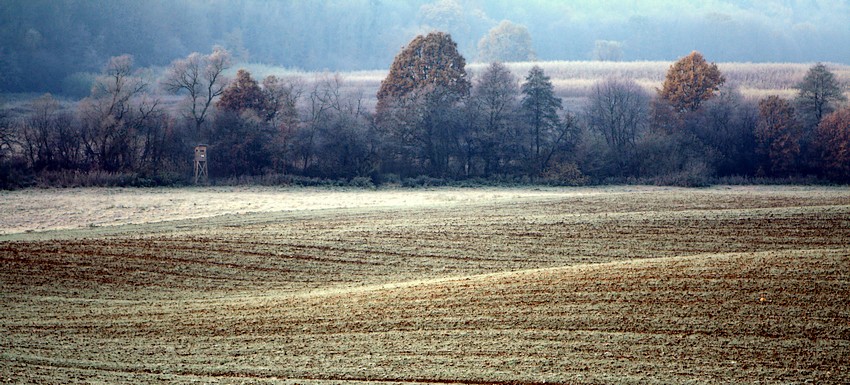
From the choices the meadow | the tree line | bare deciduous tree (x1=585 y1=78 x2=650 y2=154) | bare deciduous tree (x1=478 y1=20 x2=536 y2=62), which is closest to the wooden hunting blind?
the tree line

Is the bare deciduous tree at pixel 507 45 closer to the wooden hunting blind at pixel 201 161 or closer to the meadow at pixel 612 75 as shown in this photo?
the meadow at pixel 612 75

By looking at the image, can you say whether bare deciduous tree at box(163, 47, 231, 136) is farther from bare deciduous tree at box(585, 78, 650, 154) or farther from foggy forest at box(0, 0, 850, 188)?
bare deciduous tree at box(585, 78, 650, 154)

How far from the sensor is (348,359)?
524 inches

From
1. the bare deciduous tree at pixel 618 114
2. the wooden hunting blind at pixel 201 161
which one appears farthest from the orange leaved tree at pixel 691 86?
the wooden hunting blind at pixel 201 161

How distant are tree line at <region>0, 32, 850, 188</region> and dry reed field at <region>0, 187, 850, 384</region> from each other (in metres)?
18.6

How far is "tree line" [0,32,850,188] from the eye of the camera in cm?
4828

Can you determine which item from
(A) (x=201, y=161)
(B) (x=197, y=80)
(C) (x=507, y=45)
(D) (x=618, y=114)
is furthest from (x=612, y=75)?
(A) (x=201, y=161)

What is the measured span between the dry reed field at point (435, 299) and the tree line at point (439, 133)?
1865cm

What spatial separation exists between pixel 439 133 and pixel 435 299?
35.9 metres

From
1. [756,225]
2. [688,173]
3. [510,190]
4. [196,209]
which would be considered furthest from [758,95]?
[196,209]

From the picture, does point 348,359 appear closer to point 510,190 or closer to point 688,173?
point 510,190

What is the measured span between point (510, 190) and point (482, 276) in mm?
26946

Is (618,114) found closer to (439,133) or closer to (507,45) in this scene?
(439,133)

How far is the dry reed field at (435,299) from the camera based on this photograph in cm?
1280
